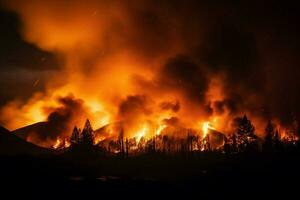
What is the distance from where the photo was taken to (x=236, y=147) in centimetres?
15175

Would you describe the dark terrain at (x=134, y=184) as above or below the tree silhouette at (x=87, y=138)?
below

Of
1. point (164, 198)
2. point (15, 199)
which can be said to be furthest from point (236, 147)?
point (15, 199)

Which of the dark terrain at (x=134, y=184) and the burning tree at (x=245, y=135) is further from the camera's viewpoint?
the burning tree at (x=245, y=135)

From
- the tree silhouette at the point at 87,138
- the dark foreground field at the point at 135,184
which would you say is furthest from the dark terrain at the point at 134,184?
the tree silhouette at the point at 87,138

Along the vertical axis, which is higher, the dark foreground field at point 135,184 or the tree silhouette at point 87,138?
the tree silhouette at point 87,138

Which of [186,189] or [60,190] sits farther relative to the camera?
[186,189]

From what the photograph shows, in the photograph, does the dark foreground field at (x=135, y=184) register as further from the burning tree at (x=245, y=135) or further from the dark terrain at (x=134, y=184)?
the burning tree at (x=245, y=135)

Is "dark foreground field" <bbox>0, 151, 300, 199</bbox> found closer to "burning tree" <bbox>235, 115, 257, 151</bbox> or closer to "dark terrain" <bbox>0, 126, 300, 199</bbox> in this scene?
"dark terrain" <bbox>0, 126, 300, 199</bbox>

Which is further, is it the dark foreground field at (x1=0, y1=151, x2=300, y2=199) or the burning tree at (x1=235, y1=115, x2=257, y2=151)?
the burning tree at (x1=235, y1=115, x2=257, y2=151)

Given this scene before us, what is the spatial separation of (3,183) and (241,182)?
44.5 metres

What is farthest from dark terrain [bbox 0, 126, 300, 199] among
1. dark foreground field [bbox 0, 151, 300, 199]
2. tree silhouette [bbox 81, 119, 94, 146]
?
tree silhouette [bbox 81, 119, 94, 146]

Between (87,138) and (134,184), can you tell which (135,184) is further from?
(87,138)

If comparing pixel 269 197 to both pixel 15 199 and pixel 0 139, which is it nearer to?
pixel 15 199

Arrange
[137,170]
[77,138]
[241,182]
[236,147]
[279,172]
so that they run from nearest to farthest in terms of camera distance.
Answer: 1. [241,182]
2. [279,172]
3. [137,170]
4. [77,138]
5. [236,147]
